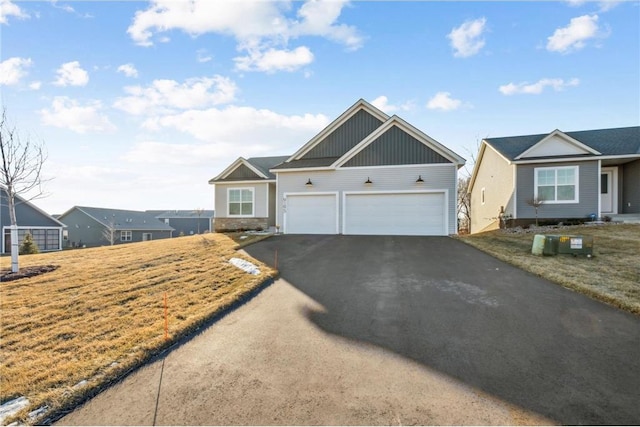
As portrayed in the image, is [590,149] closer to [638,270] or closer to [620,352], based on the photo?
[638,270]

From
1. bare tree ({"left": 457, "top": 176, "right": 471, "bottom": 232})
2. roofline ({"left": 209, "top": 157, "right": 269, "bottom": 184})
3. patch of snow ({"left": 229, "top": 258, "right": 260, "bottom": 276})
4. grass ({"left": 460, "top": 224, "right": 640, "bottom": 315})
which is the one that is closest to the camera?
grass ({"left": 460, "top": 224, "right": 640, "bottom": 315})

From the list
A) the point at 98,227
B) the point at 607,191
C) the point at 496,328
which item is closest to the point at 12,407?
the point at 496,328

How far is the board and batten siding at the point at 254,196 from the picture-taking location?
61.3 feet

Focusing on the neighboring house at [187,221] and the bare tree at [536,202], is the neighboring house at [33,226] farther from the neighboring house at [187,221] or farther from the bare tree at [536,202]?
the bare tree at [536,202]

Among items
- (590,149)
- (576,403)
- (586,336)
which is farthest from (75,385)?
(590,149)

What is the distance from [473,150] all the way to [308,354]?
Answer: 1447 inches

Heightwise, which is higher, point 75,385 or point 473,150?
point 473,150

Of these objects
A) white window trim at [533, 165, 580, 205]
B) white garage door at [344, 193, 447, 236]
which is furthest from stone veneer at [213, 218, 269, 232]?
white window trim at [533, 165, 580, 205]

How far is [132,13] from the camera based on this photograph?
9.20 meters

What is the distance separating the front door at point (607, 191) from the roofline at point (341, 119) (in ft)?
40.4

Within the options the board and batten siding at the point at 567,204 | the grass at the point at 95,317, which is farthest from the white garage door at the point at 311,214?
the board and batten siding at the point at 567,204

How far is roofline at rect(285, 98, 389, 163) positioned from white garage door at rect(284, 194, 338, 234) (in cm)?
291

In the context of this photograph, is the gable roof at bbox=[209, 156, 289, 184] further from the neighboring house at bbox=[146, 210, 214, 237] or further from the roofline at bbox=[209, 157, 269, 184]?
the neighboring house at bbox=[146, 210, 214, 237]

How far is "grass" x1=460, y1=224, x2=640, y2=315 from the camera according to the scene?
20.1 feet
